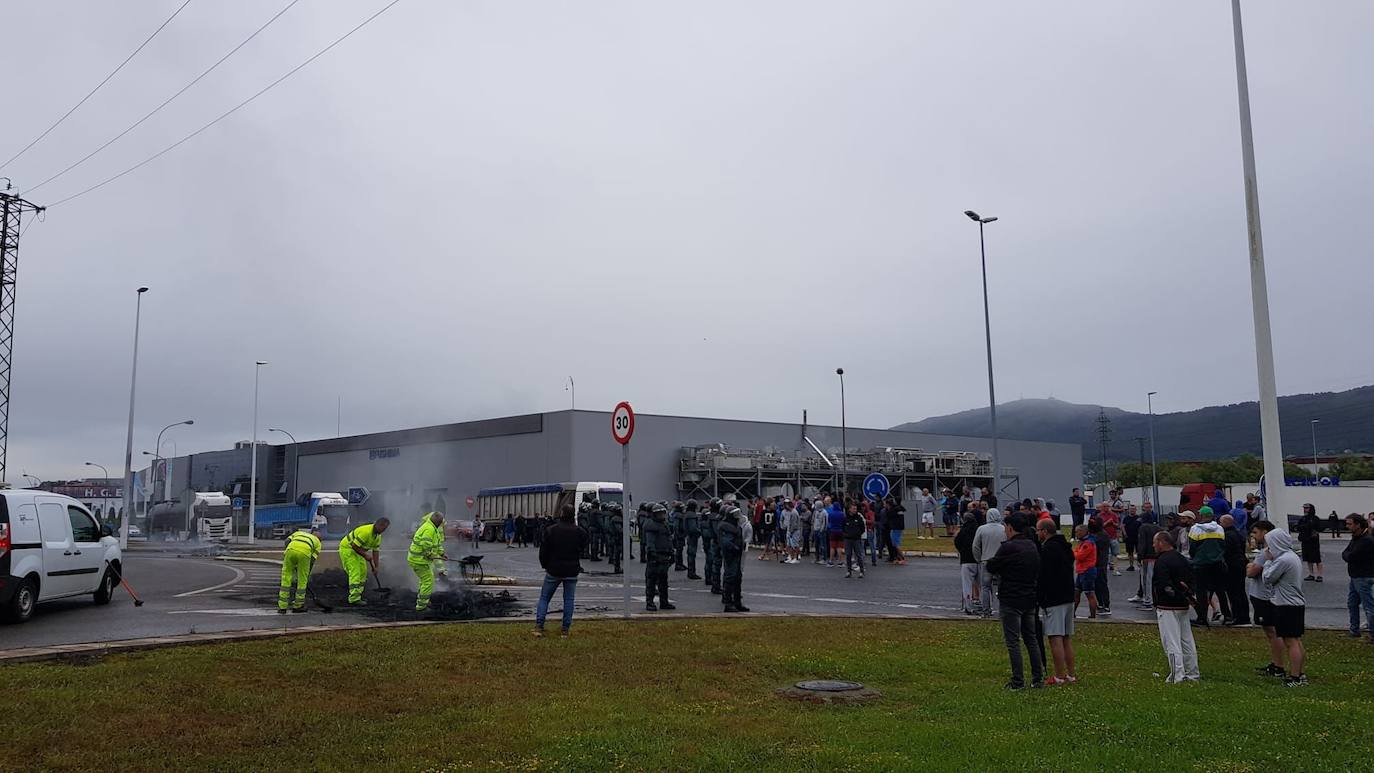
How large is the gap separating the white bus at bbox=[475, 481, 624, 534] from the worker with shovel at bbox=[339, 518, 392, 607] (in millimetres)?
26434

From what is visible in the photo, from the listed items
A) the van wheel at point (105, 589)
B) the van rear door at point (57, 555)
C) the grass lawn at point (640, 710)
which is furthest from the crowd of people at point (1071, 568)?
the van wheel at point (105, 589)

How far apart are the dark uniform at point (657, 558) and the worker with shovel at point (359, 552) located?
4.04 meters

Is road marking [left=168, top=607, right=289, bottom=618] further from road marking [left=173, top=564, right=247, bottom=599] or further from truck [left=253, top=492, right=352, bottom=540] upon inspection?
truck [left=253, top=492, right=352, bottom=540]

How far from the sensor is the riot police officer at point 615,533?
26.7 metres

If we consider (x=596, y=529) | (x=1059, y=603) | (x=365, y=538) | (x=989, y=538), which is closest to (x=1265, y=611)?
(x=1059, y=603)

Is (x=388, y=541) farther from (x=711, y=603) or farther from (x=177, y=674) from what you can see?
(x=177, y=674)

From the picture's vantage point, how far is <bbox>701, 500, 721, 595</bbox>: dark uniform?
18812 mm

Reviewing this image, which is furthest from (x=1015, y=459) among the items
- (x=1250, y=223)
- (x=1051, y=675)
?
(x=1051, y=675)

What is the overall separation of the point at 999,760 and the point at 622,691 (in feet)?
11.8

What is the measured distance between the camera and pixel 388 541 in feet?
97.9

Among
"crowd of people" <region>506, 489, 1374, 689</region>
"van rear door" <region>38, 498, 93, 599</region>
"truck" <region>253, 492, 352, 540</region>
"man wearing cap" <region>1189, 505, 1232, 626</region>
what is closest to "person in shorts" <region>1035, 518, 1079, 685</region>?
"crowd of people" <region>506, 489, 1374, 689</region>

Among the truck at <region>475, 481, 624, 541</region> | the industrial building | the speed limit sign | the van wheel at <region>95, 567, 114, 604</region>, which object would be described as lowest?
the van wheel at <region>95, 567, 114, 604</region>

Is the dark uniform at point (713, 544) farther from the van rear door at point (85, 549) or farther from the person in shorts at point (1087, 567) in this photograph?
the van rear door at point (85, 549)

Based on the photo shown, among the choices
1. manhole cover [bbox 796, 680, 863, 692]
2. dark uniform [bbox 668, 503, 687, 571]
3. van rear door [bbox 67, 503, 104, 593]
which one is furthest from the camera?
dark uniform [bbox 668, 503, 687, 571]
